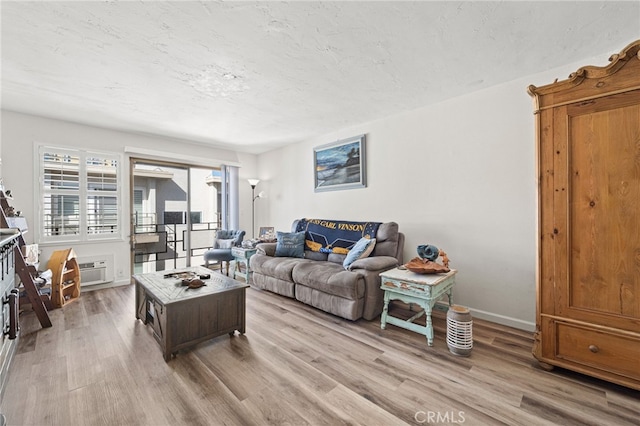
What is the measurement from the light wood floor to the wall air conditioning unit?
139 centimetres

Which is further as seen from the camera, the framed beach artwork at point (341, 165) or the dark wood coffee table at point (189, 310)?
the framed beach artwork at point (341, 165)

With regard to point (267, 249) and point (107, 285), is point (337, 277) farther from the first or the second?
point (107, 285)

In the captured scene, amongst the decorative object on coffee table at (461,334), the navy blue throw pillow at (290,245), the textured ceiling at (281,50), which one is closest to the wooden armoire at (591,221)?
the decorative object on coffee table at (461,334)

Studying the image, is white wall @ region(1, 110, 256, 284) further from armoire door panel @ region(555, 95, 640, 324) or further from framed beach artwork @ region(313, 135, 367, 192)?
armoire door panel @ region(555, 95, 640, 324)

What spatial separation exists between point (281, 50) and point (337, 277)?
81.8 inches

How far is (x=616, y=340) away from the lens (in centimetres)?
155

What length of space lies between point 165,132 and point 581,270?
4991mm

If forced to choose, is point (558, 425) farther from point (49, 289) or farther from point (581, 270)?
point (49, 289)

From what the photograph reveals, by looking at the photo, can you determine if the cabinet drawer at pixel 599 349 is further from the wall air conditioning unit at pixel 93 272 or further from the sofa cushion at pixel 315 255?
the wall air conditioning unit at pixel 93 272

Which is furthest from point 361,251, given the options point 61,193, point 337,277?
point 61,193

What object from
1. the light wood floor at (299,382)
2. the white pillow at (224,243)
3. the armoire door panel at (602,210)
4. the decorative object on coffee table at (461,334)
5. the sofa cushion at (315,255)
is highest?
Answer: the armoire door panel at (602,210)

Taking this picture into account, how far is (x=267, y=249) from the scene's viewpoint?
12.5 ft

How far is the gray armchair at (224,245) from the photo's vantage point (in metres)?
4.35

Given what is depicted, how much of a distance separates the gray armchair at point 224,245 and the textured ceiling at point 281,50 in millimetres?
2205
